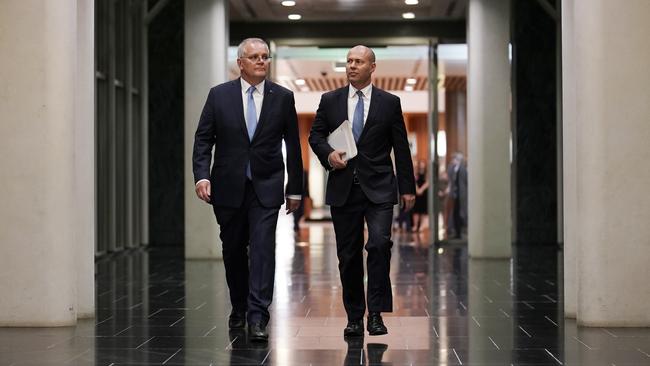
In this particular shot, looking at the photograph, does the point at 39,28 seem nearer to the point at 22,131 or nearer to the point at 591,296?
the point at 22,131

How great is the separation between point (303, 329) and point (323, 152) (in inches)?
54.0

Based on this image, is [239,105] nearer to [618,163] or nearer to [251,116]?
[251,116]

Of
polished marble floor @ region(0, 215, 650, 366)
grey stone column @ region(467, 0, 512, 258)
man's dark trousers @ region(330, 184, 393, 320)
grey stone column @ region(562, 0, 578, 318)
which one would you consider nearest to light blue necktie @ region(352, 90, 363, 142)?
man's dark trousers @ region(330, 184, 393, 320)

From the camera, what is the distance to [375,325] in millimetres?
6996

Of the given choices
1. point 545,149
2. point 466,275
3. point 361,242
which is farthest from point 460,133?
point 361,242

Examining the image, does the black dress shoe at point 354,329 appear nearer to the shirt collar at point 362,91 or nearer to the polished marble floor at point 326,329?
the polished marble floor at point 326,329

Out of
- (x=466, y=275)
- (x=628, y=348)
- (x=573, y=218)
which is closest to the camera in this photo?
(x=628, y=348)

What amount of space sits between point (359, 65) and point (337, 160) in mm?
619

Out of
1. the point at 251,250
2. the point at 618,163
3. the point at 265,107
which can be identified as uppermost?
the point at 265,107

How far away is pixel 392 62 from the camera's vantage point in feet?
69.1

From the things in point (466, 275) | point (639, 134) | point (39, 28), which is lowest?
point (466, 275)

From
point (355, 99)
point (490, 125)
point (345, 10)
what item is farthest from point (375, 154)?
point (345, 10)

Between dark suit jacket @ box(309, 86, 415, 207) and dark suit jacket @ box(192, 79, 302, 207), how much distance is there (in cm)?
25

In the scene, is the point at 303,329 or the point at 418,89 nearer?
the point at 303,329
